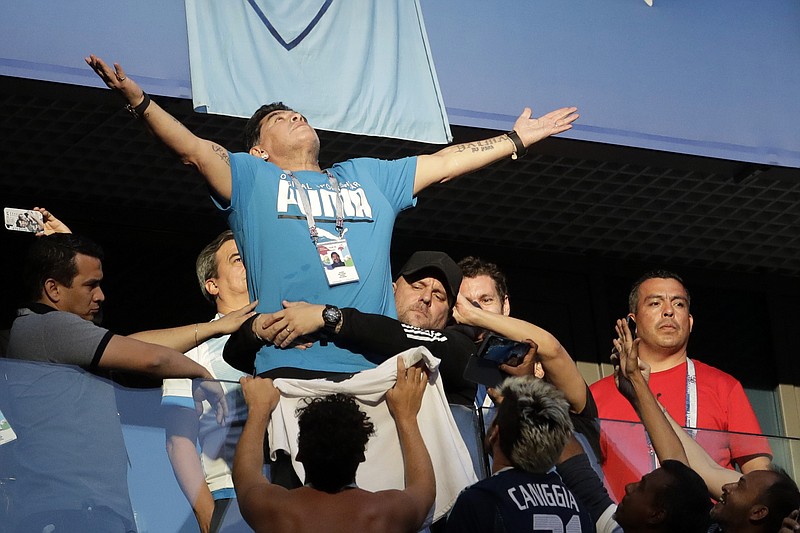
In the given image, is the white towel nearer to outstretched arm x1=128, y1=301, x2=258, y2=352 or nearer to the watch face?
the watch face

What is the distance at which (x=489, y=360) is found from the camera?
4.66m

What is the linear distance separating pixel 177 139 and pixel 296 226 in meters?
0.50

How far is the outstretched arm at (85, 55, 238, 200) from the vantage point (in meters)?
4.59

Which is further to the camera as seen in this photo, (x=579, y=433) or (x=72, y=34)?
(x=72, y=34)

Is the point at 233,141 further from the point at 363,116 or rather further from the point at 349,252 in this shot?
the point at 349,252

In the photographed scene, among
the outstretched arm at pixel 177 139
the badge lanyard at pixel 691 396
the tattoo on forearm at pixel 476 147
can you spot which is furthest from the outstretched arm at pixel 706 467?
the outstretched arm at pixel 177 139

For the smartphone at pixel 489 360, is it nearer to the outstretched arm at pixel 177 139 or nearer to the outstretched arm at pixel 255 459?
the outstretched arm at pixel 255 459

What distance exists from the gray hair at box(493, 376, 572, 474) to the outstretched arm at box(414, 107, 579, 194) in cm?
111

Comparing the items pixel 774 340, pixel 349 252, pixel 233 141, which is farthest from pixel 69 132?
pixel 774 340

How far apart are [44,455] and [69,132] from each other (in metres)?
2.80

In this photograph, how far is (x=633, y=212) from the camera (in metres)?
7.86

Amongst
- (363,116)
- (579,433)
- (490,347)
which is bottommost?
(579,433)

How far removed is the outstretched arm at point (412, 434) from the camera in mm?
4070

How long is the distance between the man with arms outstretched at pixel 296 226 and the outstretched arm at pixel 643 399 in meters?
0.94
